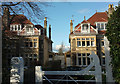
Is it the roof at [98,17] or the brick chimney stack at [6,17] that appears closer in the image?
the brick chimney stack at [6,17]

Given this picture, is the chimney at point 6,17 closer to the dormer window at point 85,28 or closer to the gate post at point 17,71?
the gate post at point 17,71

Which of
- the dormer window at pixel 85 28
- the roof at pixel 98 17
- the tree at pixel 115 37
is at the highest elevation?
the roof at pixel 98 17

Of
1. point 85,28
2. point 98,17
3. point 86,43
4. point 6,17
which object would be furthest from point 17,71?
point 98,17

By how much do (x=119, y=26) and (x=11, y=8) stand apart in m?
A: 5.88

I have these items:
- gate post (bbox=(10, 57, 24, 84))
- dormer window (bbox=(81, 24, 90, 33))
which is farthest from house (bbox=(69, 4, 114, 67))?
gate post (bbox=(10, 57, 24, 84))

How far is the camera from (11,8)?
789cm

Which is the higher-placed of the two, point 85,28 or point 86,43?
point 85,28

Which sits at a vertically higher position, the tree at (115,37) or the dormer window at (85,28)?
the dormer window at (85,28)

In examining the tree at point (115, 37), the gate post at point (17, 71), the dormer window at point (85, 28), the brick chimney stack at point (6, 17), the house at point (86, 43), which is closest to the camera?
the tree at point (115, 37)

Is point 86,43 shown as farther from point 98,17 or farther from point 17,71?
point 17,71

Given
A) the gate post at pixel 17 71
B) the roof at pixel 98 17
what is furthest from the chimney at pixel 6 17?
the roof at pixel 98 17

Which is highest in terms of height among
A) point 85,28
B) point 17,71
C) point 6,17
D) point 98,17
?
point 98,17

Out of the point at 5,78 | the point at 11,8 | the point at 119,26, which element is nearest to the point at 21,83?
the point at 5,78

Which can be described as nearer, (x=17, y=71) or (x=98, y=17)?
(x=17, y=71)
